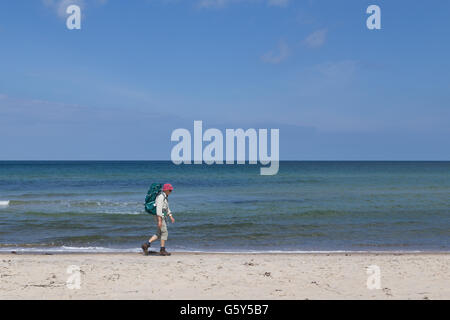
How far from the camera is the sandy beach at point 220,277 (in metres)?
7.97

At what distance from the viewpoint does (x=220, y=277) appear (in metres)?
9.35

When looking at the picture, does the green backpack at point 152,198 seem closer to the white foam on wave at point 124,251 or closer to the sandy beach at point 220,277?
the sandy beach at point 220,277

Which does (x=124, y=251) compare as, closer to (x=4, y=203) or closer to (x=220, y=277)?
(x=220, y=277)

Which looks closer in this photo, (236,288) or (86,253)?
(236,288)

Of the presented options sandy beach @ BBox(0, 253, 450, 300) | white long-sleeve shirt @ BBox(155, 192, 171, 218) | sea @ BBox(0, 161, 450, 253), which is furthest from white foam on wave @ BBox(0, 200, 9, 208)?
white long-sleeve shirt @ BBox(155, 192, 171, 218)

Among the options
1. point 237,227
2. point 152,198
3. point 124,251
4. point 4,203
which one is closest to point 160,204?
point 152,198

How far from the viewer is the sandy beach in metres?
7.97

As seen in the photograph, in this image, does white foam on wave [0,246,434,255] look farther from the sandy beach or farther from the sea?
the sandy beach

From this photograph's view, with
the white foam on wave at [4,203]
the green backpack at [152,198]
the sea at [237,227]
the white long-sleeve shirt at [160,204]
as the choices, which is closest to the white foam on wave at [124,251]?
the sea at [237,227]
